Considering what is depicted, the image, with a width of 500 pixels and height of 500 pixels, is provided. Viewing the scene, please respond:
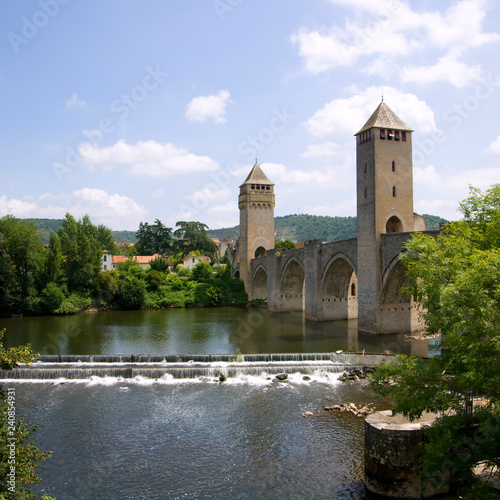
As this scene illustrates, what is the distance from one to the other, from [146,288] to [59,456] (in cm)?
3723

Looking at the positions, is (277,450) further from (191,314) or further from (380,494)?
(191,314)

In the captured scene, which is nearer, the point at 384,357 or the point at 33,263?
the point at 384,357

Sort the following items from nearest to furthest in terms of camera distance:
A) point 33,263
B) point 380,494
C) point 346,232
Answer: point 380,494
point 33,263
point 346,232

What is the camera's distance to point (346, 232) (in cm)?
18800

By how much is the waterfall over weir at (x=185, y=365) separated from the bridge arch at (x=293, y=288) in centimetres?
2011

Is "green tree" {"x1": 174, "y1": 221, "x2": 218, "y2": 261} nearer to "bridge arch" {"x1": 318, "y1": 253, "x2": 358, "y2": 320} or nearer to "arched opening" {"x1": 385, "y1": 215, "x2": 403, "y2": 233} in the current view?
"bridge arch" {"x1": 318, "y1": 253, "x2": 358, "y2": 320}

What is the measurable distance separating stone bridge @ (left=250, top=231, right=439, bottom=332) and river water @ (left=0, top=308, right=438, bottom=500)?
119 inches

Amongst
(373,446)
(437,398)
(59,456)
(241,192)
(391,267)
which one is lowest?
(59,456)

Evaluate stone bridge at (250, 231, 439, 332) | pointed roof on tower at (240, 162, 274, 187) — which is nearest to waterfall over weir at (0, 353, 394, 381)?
stone bridge at (250, 231, 439, 332)

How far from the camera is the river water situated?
38.9 feet

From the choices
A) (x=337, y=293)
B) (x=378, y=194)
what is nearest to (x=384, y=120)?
(x=378, y=194)

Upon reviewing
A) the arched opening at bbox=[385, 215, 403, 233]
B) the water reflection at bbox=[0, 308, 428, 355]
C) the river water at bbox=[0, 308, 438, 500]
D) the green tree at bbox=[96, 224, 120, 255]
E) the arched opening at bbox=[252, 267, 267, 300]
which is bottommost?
the river water at bbox=[0, 308, 438, 500]

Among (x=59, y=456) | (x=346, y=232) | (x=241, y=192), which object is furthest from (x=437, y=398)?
(x=346, y=232)

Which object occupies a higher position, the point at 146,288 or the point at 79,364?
the point at 146,288
